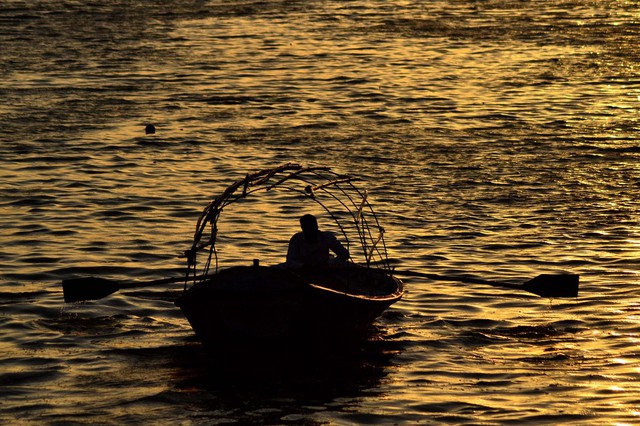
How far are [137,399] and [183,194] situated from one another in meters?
10.1

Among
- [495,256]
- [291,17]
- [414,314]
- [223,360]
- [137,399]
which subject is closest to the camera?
[137,399]

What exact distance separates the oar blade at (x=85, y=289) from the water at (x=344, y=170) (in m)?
0.58

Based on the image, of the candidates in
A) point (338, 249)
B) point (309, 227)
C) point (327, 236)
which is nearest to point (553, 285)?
point (338, 249)

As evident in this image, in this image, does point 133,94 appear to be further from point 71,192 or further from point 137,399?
point 137,399

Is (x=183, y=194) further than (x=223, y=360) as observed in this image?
Yes

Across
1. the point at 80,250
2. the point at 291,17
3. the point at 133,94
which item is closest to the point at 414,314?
the point at 80,250

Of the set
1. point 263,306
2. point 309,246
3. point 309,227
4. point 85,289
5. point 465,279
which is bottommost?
point 465,279

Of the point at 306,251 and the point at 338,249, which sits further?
the point at 338,249

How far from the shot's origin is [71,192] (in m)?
24.1

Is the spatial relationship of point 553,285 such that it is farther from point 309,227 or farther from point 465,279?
point 309,227

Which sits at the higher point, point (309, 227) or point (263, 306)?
point (309, 227)

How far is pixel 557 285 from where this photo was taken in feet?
55.4

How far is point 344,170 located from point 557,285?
876 centimetres

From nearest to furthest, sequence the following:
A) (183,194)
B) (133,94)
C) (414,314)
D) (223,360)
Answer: (223,360), (414,314), (183,194), (133,94)
